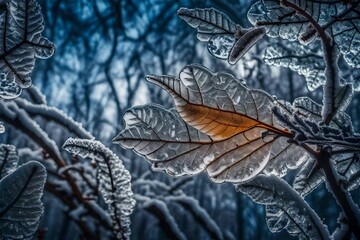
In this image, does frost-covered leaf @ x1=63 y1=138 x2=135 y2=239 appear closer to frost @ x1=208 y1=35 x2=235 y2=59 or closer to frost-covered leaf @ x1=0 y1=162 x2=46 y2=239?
frost-covered leaf @ x1=0 y1=162 x2=46 y2=239

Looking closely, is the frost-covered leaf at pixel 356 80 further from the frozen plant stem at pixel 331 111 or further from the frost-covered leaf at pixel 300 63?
the frozen plant stem at pixel 331 111

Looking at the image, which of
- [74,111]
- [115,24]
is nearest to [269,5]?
[115,24]

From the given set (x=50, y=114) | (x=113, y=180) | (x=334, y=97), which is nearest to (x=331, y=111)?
(x=334, y=97)

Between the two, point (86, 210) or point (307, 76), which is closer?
point (307, 76)

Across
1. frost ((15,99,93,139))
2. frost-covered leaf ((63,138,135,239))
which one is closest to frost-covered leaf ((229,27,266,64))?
frost-covered leaf ((63,138,135,239))

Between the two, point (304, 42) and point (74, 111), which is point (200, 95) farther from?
point (74, 111)

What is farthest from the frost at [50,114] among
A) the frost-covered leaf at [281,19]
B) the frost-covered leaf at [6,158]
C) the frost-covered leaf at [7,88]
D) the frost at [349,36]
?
the frost at [349,36]
